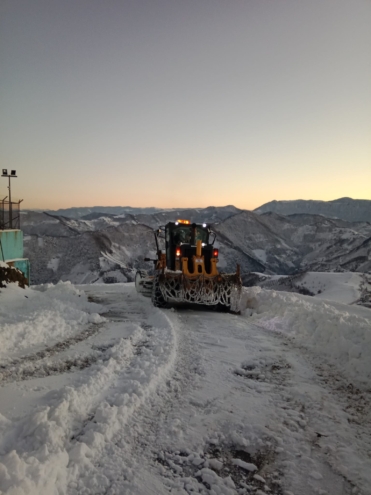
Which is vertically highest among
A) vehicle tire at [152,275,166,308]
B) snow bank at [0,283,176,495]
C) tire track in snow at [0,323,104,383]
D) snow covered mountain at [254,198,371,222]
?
snow covered mountain at [254,198,371,222]

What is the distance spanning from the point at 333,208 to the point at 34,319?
11123cm

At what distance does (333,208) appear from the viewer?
105562mm

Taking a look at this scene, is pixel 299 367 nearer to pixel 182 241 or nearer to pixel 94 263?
pixel 182 241

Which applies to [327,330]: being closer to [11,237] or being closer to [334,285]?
[11,237]

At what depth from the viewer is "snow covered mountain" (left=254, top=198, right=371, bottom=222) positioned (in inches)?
3959

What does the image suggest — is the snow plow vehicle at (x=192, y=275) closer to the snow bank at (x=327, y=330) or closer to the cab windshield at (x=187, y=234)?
the cab windshield at (x=187, y=234)

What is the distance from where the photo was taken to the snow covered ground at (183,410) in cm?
261

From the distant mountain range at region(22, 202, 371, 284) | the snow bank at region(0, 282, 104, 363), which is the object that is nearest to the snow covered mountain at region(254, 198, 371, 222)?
the distant mountain range at region(22, 202, 371, 284)

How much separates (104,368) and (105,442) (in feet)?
5.37

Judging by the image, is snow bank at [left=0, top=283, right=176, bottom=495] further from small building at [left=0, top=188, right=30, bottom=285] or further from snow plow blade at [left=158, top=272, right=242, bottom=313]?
small building at [left=0, top=188, right=30, bottom=285]

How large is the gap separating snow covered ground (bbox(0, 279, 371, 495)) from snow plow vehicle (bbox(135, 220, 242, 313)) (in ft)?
9.70

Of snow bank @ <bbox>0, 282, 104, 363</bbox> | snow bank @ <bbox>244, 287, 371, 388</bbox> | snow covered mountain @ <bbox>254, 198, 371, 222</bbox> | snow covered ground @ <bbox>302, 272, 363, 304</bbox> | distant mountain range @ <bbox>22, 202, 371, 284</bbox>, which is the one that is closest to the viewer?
snow bank @ <bbox>244, 287, 371, 388</bbox>

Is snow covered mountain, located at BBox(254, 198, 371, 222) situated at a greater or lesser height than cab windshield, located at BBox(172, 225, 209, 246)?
greater

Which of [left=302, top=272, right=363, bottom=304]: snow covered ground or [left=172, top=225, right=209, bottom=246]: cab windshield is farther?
[left=302, top=272, right=363, bottom=304]: snow covered ground
